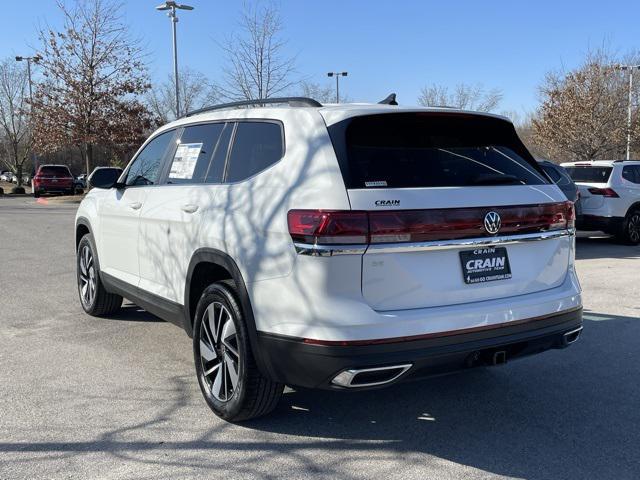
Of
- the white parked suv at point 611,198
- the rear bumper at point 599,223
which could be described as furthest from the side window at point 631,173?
the rear bumper at point 599,223

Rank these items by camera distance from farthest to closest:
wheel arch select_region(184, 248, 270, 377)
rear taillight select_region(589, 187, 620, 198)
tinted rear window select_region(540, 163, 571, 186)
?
rear taillight select_region(589, 187, 620, 198), tinted rear window select_region(540, 163, 571, 186), wheel arch select_region(184, 248, 270, 377)

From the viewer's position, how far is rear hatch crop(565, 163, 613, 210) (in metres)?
11.8

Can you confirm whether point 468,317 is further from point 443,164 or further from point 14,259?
point 14,259

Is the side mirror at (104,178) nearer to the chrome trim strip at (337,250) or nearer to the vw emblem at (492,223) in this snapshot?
the chrome trim strip at (337,250)

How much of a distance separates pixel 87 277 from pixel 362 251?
170 inches

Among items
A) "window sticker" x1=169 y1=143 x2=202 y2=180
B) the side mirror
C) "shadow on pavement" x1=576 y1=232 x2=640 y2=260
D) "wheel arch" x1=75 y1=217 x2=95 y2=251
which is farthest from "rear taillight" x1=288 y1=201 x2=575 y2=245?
"shadow on pavement" x1=576 y1=232 x2=640 y2=260

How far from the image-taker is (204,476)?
121 inches

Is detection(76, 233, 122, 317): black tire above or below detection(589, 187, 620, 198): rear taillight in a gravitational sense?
below

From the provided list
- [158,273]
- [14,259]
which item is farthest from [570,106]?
[158,273]

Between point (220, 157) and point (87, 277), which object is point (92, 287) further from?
point (220, 157)

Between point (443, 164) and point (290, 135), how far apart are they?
2.84 feet

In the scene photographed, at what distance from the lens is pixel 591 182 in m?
12.0

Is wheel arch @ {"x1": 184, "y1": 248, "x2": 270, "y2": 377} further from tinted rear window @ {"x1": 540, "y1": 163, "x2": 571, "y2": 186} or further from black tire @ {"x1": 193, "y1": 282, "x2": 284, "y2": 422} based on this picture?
tinted rear window @ {"x1": 540, "y1": 163, "x2": 571, "y2": 186}

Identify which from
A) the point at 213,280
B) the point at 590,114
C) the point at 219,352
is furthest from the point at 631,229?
the point at 590,114
